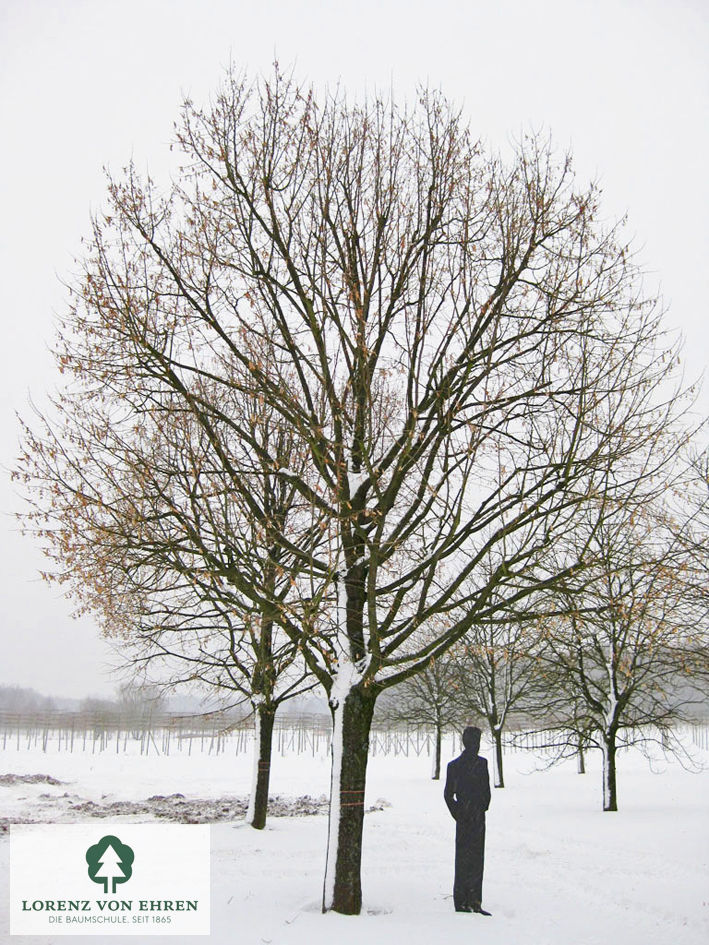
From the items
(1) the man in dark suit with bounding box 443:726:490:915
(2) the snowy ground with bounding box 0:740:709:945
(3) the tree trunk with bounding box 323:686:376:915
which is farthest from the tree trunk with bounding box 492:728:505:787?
(3) the tree trunk with bounding box 323:686:376:915

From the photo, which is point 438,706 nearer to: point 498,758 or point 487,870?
point 498,758

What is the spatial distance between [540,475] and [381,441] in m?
1.97

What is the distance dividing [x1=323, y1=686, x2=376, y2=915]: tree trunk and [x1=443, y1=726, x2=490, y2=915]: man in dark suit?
115 centimetres

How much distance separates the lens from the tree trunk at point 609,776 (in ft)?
60.4

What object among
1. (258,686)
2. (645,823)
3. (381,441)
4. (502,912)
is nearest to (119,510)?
(381,441)

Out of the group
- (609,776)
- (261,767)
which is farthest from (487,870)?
(609,776)

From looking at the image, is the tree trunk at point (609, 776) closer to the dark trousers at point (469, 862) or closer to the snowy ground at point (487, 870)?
the snowy ground at point (487, 870)

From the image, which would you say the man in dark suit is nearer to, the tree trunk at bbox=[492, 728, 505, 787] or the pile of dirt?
the tree trunk at bbox=[492, 728, 505, 787]

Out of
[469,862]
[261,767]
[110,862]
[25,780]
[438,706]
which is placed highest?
[469,862]

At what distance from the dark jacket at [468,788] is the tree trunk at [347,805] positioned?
1.20 meters

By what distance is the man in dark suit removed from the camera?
25.0 feet

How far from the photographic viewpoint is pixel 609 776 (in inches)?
739

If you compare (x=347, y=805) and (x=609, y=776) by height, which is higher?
(x=347, y=805)

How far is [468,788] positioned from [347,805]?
1553 millimetres
